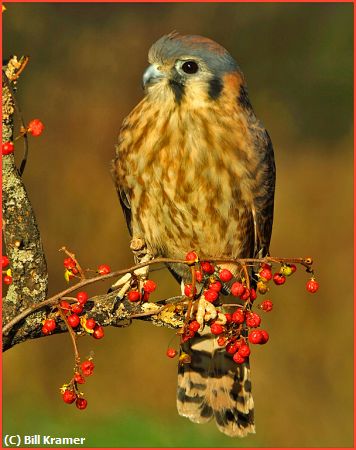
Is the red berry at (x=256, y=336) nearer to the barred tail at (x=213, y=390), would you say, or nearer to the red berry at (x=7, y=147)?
the red berry at (x=7, y=147)

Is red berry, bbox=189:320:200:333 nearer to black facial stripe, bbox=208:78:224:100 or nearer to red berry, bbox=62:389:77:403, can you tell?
red berry, bbox=62:389:77:403

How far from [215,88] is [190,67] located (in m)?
0.13

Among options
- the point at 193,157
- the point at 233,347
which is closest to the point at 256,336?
the point at 233,347

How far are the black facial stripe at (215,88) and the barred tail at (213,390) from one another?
1078 millimetres

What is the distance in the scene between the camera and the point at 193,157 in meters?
3.40

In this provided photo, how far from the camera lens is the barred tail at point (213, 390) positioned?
3916 mm

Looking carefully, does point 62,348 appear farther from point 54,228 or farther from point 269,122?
point 269,122

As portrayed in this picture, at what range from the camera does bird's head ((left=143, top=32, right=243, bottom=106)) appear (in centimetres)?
325

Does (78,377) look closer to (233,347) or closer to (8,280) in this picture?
(8,280)

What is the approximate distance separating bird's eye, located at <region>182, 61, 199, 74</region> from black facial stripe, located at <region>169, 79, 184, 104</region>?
5cm

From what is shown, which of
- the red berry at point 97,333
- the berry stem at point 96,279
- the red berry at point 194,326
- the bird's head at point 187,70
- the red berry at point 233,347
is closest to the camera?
→ the berry stem at point 96,279

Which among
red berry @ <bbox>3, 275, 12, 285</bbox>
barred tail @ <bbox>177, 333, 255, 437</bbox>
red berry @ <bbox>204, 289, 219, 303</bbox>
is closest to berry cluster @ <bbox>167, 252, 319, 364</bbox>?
red berry @ <bbox>204, 289, 219, 303</bbox>

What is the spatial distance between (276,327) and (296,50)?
6.23 ft

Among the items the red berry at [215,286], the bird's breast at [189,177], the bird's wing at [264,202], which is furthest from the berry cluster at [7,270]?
the bird's wing at [264,202]
